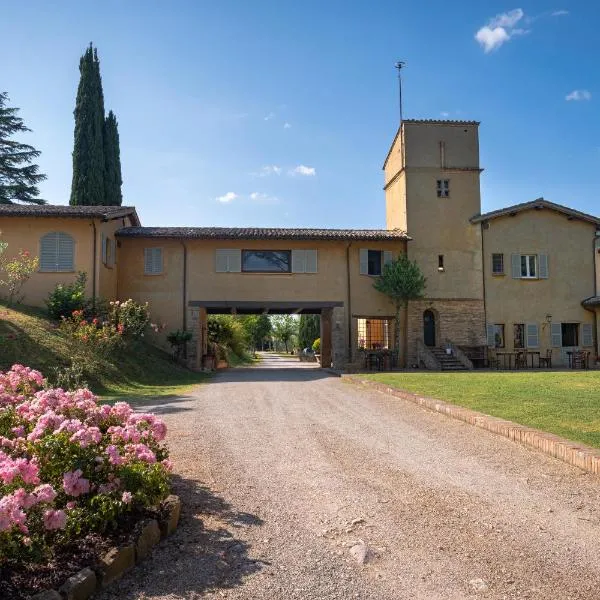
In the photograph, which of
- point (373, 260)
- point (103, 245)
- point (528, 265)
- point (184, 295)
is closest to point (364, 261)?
point (373, 260)

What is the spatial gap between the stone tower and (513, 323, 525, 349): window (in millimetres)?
1618

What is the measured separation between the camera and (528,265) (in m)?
25.8

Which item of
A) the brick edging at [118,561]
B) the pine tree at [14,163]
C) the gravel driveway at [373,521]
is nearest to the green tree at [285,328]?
the pine tree at [14,163]

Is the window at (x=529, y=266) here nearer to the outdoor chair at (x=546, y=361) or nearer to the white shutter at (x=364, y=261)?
the outdoor chair at (x=546, y=361)

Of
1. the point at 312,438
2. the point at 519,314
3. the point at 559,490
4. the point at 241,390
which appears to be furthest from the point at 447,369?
the point at 559,490

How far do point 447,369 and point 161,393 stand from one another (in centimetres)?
1315

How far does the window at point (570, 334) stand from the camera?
84.3 ft

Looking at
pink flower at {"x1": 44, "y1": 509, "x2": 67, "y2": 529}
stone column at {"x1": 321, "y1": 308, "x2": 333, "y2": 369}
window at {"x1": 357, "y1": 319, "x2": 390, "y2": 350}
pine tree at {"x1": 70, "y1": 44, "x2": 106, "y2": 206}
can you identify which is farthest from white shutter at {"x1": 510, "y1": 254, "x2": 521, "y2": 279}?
pink flower at {"x1": 44, "y1": 509, "x2": 67, "y2": 529}

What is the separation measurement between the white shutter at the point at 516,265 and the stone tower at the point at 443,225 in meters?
1.64

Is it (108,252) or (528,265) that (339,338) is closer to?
(528,265)

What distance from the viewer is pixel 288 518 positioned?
438cm

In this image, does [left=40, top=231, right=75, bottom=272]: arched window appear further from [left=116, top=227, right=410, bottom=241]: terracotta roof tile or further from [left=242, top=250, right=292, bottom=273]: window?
[left=242, top=250, right=292, bottom=273]: window

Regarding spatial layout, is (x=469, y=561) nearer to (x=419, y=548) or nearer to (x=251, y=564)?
(x=419, y=548)

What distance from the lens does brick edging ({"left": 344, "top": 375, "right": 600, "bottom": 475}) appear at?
18.7 feet
